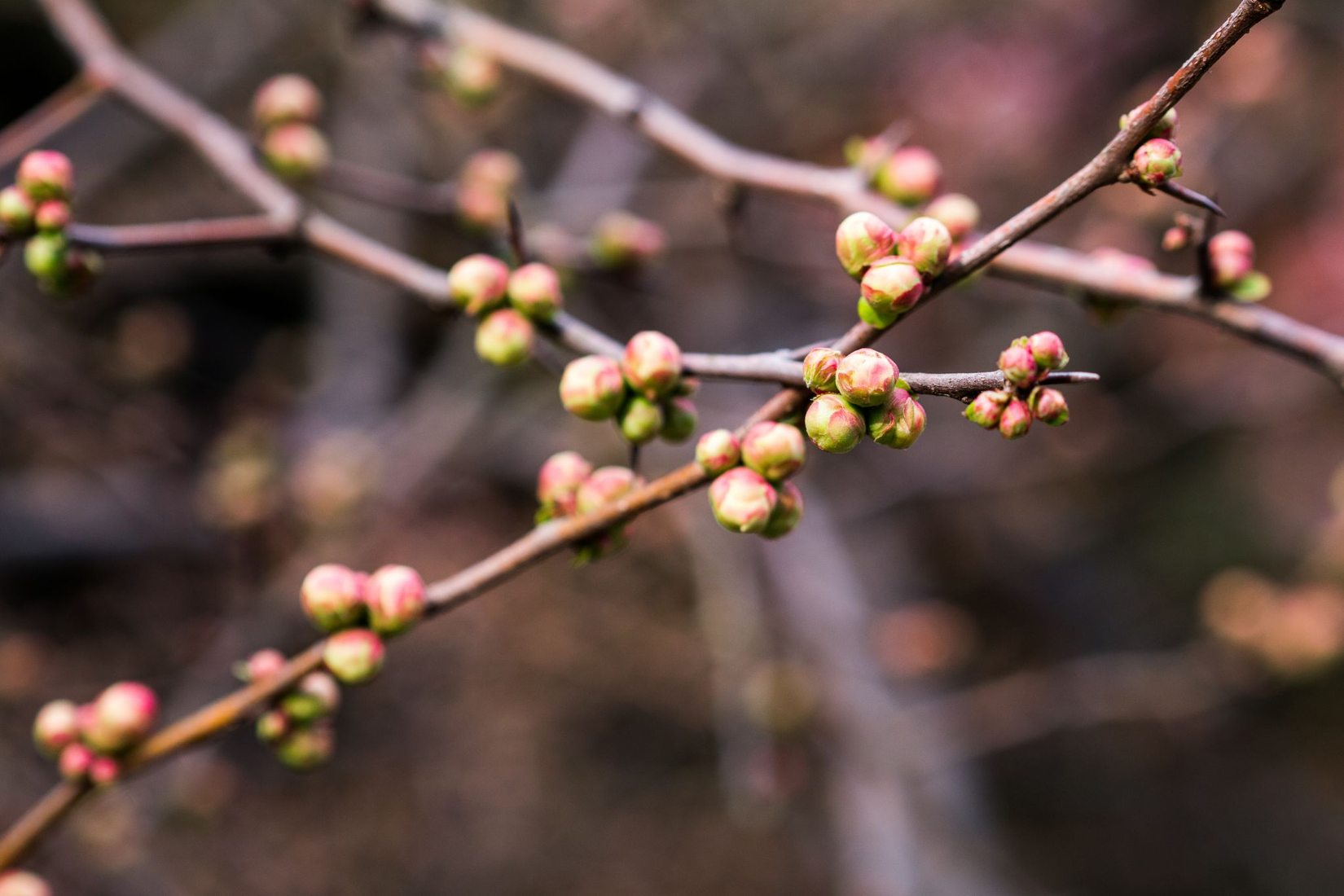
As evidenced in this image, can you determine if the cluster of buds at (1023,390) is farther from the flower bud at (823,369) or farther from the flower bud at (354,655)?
the flower bud at (354,655)

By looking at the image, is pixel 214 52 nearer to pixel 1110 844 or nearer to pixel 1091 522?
pixel 1091 522

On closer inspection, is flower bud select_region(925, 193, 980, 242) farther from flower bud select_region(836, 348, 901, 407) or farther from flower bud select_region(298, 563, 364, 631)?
flower bud select_region(298, 563, 364, 631)

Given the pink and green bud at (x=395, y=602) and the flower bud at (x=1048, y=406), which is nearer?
the flower bud at (x=1048, y=406)

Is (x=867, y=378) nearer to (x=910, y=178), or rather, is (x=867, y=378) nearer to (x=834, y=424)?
(x=834, y=424)

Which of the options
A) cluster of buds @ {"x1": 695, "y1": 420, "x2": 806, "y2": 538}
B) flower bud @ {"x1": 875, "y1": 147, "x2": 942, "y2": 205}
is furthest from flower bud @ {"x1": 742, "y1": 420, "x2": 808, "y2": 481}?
flower bud @ {"x1": 875, "y1": 147, "x2": 942, "y2": 205}

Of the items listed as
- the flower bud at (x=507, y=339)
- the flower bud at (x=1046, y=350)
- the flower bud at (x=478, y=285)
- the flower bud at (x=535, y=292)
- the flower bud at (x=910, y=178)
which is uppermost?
the flower bud at (x=910, y=178)

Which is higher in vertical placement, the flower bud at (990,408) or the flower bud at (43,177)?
the flower bud at (43,177)

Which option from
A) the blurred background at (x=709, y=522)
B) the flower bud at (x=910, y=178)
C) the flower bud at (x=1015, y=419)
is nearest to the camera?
the flower bud at (x=1015, y=419)

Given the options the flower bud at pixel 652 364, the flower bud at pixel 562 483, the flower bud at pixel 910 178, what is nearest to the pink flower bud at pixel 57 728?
the flower bud at pixel 562 483
